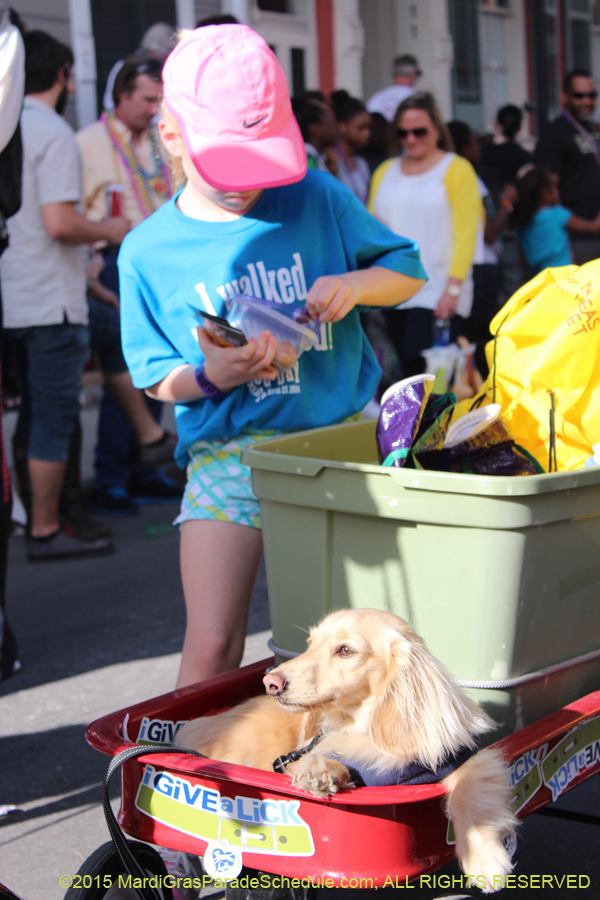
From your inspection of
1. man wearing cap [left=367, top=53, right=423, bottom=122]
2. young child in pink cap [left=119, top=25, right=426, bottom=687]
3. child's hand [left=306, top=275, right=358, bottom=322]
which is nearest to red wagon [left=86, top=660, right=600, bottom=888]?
young child in pink cap [left=119, top=25, right=426, bottom=687]

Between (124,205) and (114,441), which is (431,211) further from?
(114,441)

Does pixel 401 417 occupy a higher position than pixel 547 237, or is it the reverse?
pixel 547 237

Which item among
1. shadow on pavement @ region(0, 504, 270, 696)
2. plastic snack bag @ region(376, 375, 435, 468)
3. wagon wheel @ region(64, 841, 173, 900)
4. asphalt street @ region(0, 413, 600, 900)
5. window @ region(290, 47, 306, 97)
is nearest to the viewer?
wagon wheel @ region(64, 841, 173, 900)

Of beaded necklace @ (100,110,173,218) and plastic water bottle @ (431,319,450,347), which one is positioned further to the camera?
plastic water bottle @ (431,319,450,347)

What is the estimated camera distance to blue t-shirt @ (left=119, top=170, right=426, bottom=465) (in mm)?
2291

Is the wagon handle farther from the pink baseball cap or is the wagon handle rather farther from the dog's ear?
the pink baseball cap

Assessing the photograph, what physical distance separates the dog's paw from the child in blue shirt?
6375 millimetres

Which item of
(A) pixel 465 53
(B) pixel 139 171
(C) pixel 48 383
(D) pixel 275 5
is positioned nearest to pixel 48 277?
(C) pixel 48 383

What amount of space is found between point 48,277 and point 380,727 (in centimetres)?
354

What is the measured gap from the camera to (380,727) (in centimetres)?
165

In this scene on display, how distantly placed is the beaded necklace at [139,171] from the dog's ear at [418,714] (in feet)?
14.3

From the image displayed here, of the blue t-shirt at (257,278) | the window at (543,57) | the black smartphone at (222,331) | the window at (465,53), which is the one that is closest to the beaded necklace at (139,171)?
the blue t-shirt at (257,278)

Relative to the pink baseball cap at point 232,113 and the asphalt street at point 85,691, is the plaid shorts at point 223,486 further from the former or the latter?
the asphalt street at point 85,691

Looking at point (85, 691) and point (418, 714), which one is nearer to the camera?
point (418, 714)
